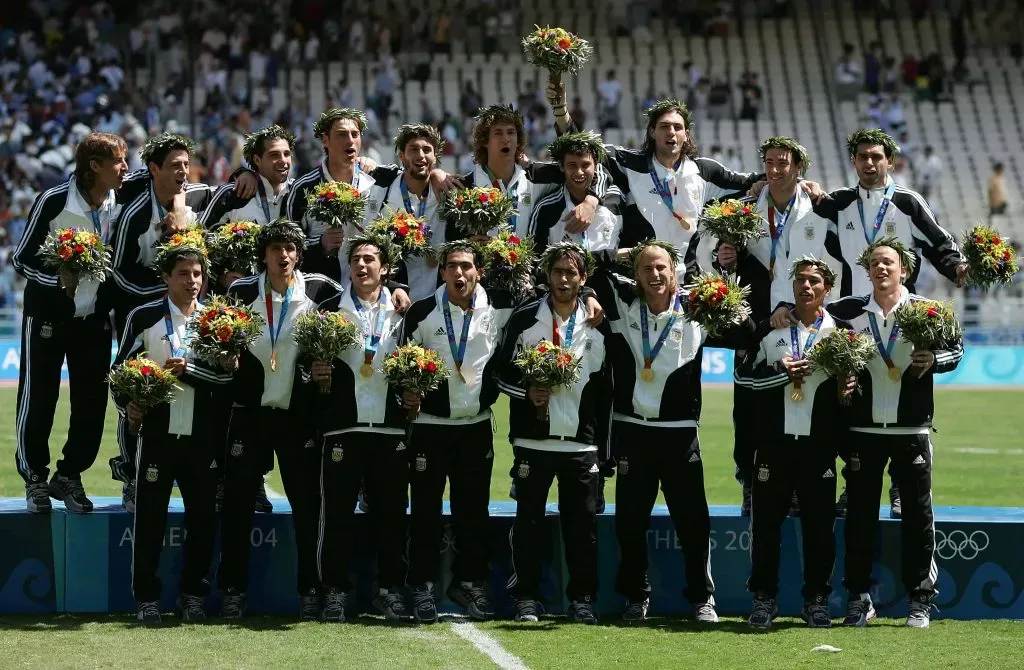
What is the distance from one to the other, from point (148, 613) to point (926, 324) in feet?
13.7

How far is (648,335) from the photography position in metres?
7.96

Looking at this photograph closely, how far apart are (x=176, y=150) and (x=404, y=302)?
1.52 metres

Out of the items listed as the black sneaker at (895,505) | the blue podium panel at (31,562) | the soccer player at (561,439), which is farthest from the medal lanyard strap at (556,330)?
the blue podium panel at (31,562)

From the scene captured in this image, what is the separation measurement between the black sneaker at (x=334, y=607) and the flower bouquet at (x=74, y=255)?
6.67ft

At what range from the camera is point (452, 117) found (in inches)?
1144

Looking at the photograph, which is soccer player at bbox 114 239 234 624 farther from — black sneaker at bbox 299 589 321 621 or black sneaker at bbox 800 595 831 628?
black sneaker at bbox 800 595 831 628

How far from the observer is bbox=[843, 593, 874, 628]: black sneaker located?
788 cm

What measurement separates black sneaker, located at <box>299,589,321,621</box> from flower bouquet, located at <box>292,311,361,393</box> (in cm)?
127

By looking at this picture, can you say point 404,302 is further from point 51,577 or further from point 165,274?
point 51,577

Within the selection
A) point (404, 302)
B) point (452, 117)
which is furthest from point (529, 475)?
point (452, 117)

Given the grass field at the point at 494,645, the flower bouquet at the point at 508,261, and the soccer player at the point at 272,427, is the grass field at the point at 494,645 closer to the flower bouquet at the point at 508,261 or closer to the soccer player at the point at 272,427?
the soccer player at the point at 272,427

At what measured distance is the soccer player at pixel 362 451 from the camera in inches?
305

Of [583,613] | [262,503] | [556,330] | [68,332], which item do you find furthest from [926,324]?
[68,332]

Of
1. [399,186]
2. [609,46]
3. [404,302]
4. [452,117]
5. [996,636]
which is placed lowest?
[996,636]
